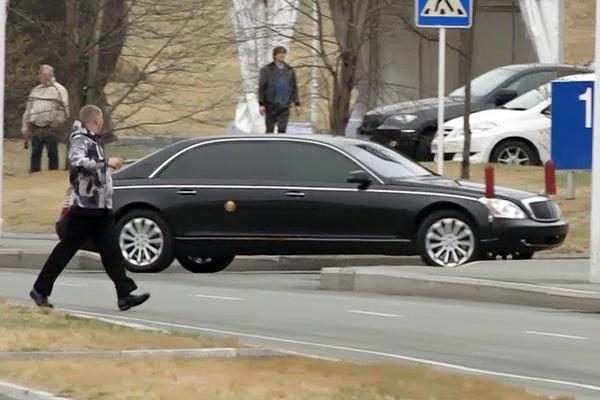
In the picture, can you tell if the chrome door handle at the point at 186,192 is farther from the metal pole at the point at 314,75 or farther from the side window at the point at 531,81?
the side window at the point at 531,81

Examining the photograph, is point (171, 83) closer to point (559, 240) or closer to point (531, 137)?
point (531, 137)

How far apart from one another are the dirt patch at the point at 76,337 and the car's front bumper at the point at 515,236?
7187 millimetres

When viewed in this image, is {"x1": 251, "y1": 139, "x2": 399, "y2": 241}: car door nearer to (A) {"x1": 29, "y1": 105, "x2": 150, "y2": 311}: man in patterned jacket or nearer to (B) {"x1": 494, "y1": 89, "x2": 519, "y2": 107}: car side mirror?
(A) {"x1": 29, "y1": 105, "x2": 150, "y2": 311}: man in patterned jacket

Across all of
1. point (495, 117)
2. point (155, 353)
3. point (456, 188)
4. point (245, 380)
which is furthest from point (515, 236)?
point (495, 117)

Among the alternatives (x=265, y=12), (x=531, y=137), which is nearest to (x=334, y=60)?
(x=265, y=12)

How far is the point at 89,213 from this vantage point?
16000mm

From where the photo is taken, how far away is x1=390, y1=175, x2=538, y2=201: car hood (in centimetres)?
2048

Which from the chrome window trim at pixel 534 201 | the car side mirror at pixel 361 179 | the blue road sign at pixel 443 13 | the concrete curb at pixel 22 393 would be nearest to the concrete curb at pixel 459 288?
the car side mirror at pixel 361 179

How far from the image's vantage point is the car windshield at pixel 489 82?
3259 centimetres

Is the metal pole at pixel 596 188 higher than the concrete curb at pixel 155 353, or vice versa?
the metal pole at pixel 596 188

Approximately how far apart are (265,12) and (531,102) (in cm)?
467

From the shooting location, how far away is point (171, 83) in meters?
32.0

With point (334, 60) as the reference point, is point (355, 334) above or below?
below

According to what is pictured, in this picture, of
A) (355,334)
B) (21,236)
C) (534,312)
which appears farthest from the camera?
(21,236)
